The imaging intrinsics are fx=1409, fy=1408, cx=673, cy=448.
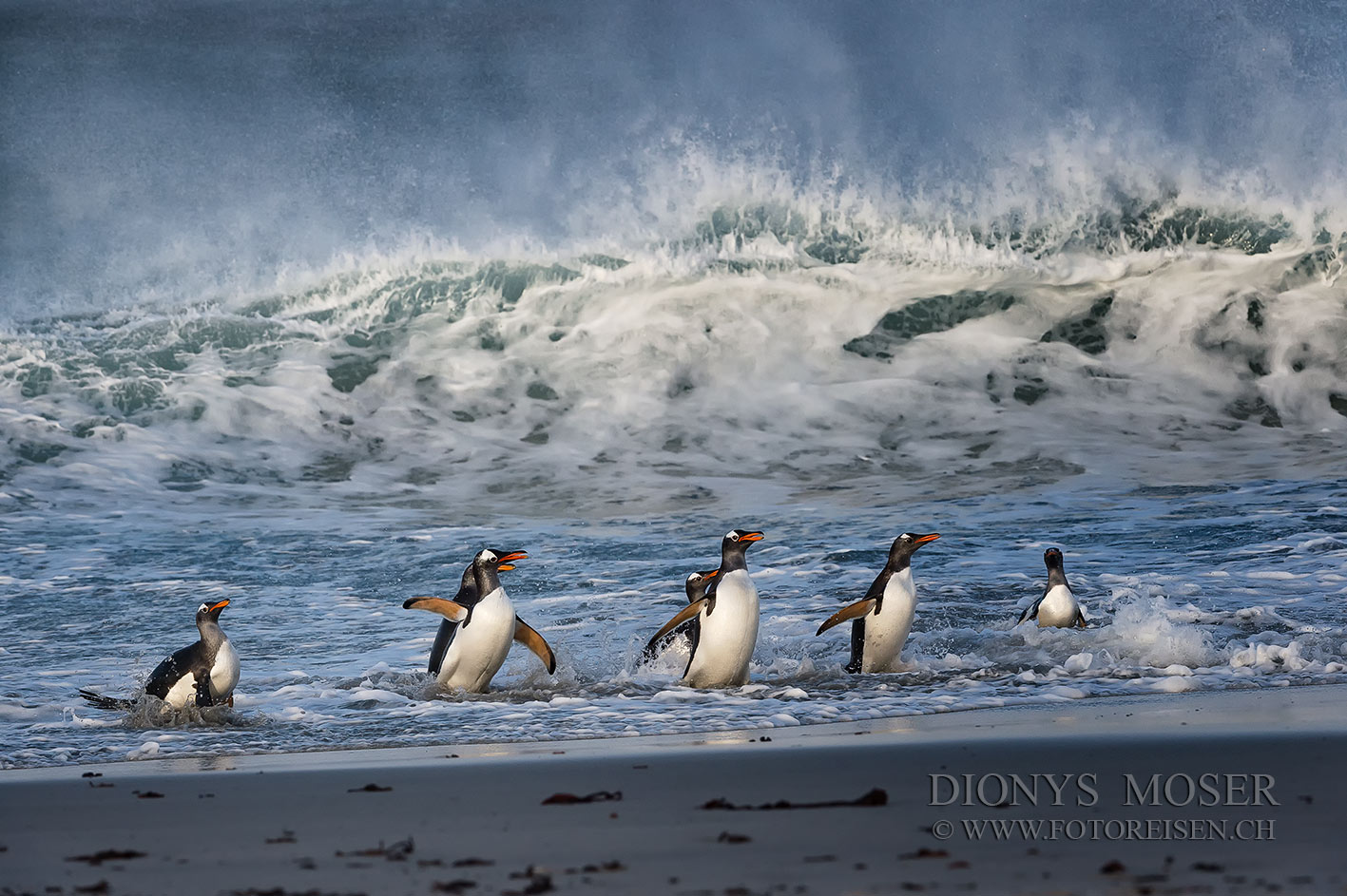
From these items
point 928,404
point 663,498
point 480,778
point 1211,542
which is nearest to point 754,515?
point 663,498

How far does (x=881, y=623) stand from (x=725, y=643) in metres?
1.17

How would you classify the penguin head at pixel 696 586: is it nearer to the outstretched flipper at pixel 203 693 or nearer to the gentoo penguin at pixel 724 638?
the gentoo penguin at pixel 724 638

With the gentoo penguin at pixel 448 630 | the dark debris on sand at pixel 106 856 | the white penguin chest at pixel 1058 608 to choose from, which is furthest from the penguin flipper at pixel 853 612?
the dark debris on sand at pixel 106 856

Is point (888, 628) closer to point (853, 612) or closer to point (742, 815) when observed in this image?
point (853, 612)

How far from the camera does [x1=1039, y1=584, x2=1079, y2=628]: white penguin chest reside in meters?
9.53

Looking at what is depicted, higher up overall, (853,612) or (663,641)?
(853,612)

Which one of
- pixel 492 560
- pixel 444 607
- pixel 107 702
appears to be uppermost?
pixel 492 560

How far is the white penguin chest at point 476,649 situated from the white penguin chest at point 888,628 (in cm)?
212

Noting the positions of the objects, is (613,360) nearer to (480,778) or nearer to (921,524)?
(921,524)

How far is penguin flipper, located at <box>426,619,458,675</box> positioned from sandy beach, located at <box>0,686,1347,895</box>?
102 inches

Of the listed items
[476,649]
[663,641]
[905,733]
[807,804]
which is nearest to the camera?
[807,804]

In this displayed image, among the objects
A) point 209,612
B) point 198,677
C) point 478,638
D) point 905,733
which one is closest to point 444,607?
point 478,638

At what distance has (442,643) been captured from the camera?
819 cm

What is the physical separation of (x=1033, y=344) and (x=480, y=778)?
80.1 feet
